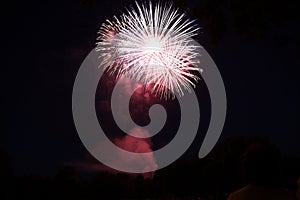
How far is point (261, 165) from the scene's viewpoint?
4.17m

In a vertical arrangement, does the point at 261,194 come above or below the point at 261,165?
below

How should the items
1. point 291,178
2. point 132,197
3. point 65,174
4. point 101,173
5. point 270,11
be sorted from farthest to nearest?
1. point 132,197
2. point 101,173
3. point 65,174
4. point 291,178
5. point 270,11

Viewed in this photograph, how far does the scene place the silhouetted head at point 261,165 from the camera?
415 cm

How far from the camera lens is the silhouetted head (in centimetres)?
415

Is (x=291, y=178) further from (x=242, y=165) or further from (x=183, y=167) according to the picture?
(x=242, y=165)

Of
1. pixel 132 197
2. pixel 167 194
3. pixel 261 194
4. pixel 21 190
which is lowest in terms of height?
pixel 132 197

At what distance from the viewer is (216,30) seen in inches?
319

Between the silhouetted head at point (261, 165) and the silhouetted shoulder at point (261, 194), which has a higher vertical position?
the silhouetted head at point (261, 165)

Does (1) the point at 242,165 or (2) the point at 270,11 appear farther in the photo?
(2) the point at 270,11

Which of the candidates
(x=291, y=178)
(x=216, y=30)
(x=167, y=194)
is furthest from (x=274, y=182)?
(x=167, y=194)

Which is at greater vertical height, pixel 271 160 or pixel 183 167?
pixel 271 160

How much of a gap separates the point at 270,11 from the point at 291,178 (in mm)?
58641

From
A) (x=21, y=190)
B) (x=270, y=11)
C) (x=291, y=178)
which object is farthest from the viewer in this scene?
(x=291, y=178)

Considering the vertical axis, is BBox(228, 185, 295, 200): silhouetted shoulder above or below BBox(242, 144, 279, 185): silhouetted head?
below
